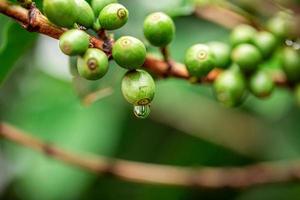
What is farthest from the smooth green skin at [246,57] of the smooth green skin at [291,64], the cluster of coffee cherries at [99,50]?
the cluster of coffee cherries at [99,50]

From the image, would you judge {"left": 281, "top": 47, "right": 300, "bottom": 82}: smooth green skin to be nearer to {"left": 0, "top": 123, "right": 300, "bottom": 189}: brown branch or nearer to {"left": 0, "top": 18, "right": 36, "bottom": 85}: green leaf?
{"left": 0, "top": 123, "right": 300, "bottom": 189}: brown branch

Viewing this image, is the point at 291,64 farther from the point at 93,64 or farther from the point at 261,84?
the point at 93,64

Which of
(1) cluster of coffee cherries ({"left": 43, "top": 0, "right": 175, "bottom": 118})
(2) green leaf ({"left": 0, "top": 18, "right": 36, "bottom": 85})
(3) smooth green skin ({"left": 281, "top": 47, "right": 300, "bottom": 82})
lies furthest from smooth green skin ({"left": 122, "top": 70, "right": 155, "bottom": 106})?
(3) smooth green skin ({"left": 281, "top": 47, "right": 300, "bottom": 82})

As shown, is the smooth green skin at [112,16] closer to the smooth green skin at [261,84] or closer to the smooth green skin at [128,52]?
the smooth green skin at [128,52]

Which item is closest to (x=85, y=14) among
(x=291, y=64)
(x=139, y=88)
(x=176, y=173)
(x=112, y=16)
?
(x=112, y=16)

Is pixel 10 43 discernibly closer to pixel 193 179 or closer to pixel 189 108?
pixel 193 179

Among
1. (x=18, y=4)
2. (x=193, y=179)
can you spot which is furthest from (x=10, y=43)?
→ (x=193, y=179)
